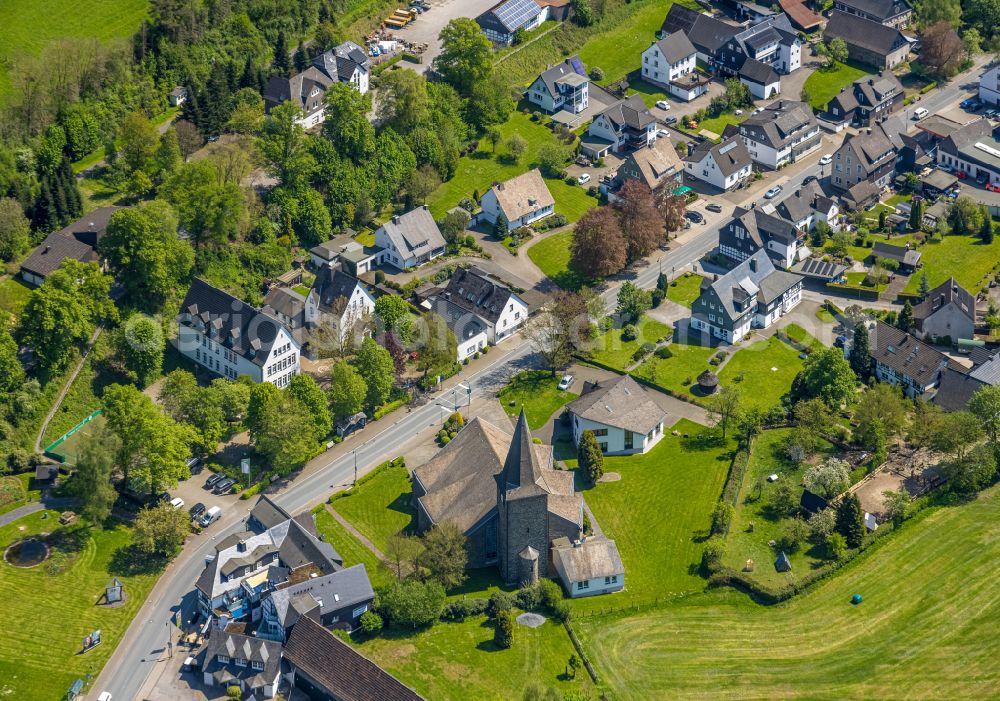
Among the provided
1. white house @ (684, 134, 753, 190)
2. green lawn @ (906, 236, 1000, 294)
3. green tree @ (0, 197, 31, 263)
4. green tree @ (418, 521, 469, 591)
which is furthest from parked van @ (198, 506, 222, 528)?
green lawn @ (906, 236, 1000, 294)

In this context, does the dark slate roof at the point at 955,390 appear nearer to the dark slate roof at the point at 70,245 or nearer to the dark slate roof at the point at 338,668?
the dark slate roof at the point at 338,668

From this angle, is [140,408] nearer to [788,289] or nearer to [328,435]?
[328,435]

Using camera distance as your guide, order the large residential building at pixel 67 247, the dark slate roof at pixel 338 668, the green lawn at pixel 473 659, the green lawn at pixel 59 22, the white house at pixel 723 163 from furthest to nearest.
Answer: the white house at pixel 723 163
the green lawn at pixel 59 22
the large residential building at pixel 67 247
the green lawn at pixel 473 659
the dark slate roof at pixel 338 668

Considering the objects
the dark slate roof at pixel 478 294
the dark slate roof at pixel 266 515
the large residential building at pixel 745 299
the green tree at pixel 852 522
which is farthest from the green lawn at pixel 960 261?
the dark slate roof at pixel 266 515

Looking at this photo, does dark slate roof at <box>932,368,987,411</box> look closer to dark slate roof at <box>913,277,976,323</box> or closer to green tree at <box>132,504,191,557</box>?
dark slate roof at <box>913,277,976,323</box>

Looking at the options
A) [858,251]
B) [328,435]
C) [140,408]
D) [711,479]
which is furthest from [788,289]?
[140,408]

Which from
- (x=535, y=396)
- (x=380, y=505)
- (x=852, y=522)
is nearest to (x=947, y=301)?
(x=852, y=522)
